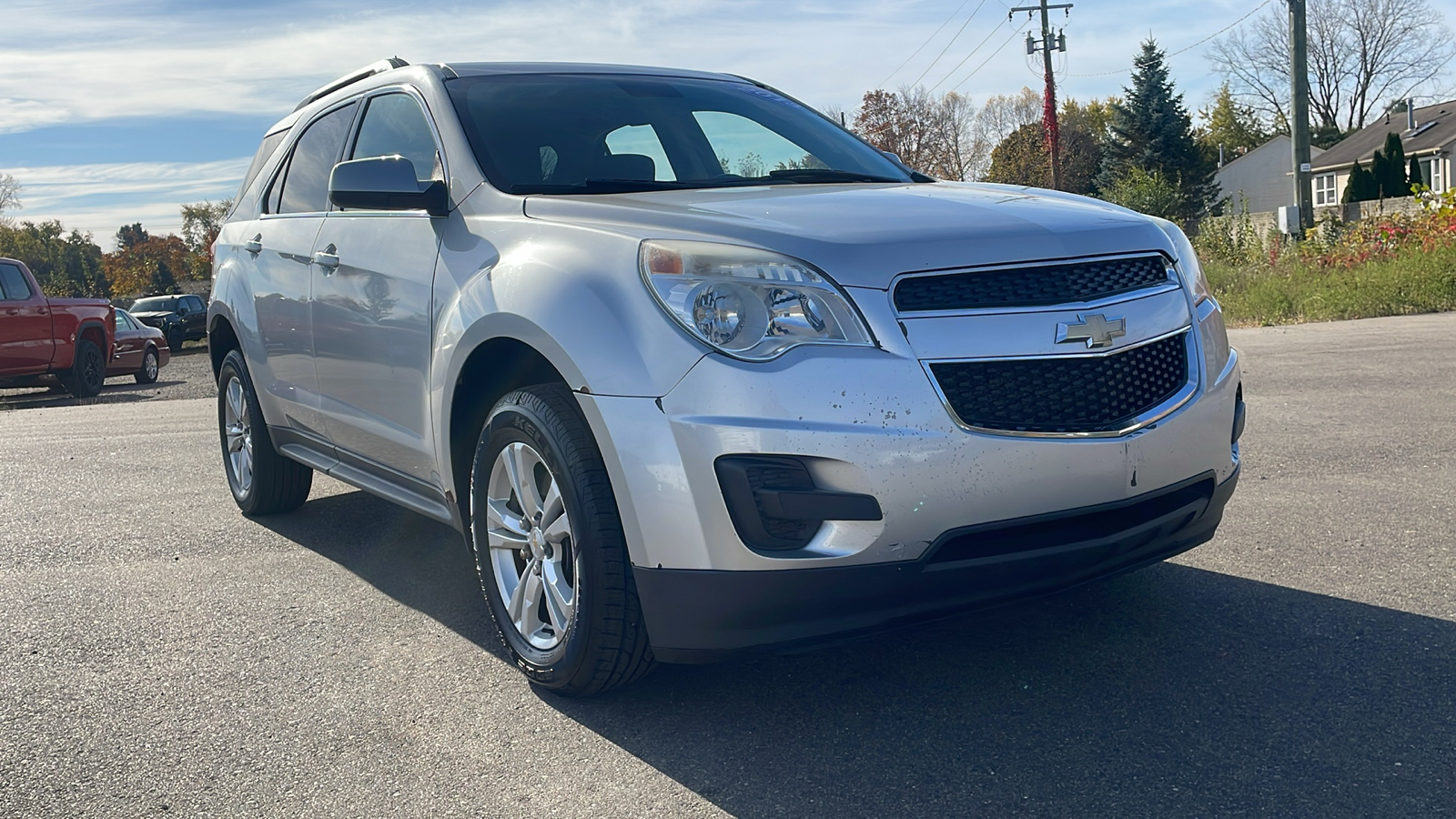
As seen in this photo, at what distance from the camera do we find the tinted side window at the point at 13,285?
15266 mm

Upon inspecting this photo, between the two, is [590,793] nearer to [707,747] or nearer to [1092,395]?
[707,747]

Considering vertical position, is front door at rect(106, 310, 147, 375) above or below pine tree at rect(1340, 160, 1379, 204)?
below

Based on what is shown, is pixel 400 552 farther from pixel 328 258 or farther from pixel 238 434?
pixel 238 434

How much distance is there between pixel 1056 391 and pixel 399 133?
2.69 meters

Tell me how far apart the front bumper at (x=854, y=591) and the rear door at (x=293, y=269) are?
244 cm

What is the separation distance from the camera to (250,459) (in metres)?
5.95

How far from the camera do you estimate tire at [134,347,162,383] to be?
21.2 m

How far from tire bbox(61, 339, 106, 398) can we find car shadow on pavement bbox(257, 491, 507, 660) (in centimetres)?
1180

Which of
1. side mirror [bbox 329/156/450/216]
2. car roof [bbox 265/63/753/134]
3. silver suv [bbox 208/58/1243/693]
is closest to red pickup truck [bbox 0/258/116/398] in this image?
car roof [bbox 265/63/753/134]

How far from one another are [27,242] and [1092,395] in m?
118

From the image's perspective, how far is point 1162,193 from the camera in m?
44.0

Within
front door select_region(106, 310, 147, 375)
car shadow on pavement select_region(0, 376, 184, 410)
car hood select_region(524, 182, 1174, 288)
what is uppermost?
car hood select_region(524, 182, 1174, 288)

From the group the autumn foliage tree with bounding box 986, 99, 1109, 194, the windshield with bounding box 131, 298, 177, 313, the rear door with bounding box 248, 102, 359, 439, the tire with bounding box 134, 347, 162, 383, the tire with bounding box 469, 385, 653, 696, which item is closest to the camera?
the tire with bounding box 469, 385, 653, 696

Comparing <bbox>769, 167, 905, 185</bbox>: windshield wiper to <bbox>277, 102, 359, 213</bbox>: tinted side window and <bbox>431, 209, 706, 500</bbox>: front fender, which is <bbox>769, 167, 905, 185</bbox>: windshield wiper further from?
<bbox>277, 102, 359, 213</bbox>: tinted side window
